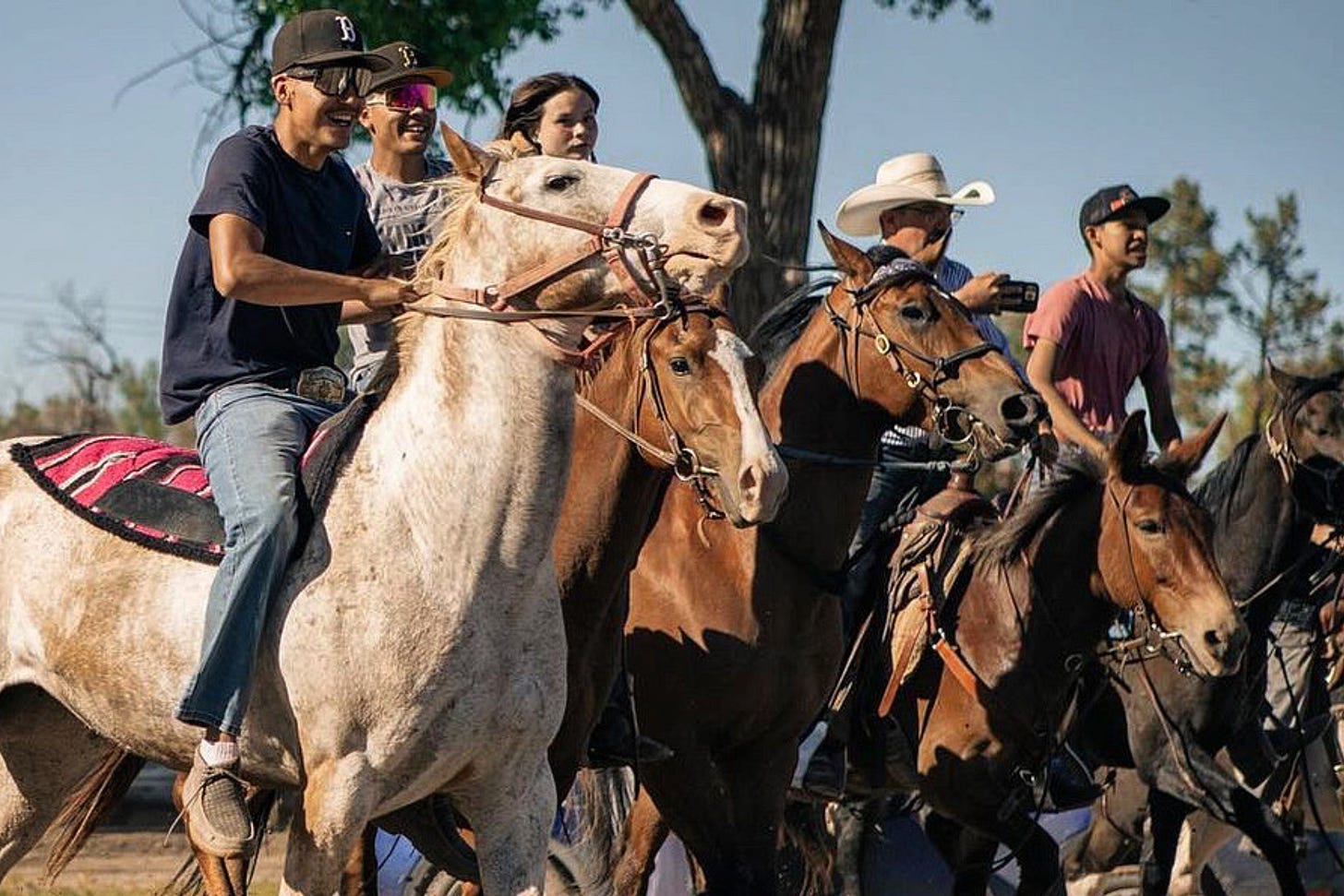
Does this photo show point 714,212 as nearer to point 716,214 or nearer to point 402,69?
point 716,214

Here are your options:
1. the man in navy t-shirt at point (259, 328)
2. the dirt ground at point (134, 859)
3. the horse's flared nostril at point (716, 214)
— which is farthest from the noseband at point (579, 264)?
the dirt ground at point (134, 859)

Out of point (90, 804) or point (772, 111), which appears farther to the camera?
point (772, 111)

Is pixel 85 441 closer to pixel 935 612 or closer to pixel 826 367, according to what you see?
pixel 826 367

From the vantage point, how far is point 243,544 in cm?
494

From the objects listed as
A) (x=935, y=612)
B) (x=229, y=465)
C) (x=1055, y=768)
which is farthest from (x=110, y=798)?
(x=1055, y=768)

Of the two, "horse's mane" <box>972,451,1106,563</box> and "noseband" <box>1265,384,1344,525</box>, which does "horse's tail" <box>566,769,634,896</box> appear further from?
"noseband" <box>1265,384,1344,525</box>

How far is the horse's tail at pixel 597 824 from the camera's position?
7.32 metres

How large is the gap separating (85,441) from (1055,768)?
179 inches

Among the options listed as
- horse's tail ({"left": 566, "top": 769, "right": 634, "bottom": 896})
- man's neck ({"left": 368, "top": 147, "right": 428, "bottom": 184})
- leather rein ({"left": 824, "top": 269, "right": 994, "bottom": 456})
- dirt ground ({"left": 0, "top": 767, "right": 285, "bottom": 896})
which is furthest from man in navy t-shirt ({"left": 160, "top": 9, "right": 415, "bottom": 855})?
dirt ground ({"left": 0, "top": 767, "right": 285, "bottom": 896})

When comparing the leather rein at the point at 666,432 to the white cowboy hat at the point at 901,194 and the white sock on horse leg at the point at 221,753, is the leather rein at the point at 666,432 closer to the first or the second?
the white sock on horse leg at the point at 221,753

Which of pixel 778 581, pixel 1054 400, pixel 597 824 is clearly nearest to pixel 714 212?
pixel 778 581

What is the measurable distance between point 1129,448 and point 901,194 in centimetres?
137

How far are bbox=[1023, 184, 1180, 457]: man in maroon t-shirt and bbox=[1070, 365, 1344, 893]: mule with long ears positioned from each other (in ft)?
1.51

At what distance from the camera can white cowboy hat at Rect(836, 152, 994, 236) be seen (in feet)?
27.2
